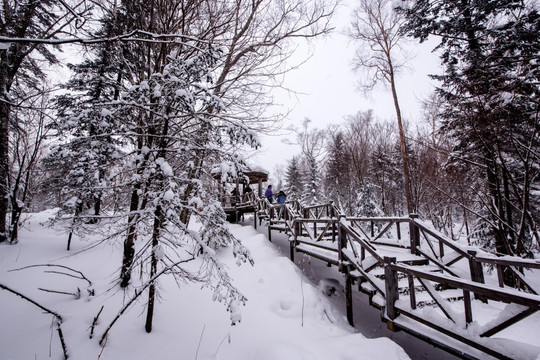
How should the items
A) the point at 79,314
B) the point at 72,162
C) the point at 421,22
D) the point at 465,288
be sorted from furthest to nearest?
the point at 421,22
the point at 72,162
the point at 79,314
the point at 465,288

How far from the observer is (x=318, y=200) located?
24516 mm

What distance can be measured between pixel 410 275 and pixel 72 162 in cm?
981

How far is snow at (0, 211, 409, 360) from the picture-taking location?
3.24m

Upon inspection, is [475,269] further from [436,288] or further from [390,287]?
[390,287]

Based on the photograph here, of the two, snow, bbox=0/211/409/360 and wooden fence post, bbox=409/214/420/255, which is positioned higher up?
wooden fence post, bbox=409/214/420/255

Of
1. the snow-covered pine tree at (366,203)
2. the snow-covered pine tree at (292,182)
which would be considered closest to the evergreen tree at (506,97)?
the snow-covered pine tree at (366,203)

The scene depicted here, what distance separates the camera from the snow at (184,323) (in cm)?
324

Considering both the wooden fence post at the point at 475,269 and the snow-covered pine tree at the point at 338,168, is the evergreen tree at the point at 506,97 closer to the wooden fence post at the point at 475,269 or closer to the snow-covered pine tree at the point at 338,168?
the wooden fence post at the point at 475,269

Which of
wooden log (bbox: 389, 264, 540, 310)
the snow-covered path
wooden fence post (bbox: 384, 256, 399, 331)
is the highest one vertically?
wooden log (bbox: 389, 264, 540, 310)

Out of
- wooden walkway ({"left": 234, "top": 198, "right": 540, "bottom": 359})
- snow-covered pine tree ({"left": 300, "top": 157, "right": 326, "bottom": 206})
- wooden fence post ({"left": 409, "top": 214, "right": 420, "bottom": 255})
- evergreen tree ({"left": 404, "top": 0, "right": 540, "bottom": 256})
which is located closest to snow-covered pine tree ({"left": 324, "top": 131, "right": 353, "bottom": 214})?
snow-covered pine tree ({"left": 300, "top": 157, "right": 326, "bottom": 206})

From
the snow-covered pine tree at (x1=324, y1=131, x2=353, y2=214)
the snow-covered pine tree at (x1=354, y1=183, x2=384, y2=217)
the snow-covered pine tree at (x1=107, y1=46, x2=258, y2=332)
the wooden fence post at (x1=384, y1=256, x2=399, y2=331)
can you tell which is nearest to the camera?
the snow-covered pine tree at (x1=107, y1=46, x2=258, y2=332)

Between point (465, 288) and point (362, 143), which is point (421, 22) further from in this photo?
point (362, 143)

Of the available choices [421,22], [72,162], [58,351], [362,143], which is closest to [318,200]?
[362,143]

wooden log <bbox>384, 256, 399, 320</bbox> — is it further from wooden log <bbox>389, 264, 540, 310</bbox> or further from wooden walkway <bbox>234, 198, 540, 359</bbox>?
wooden log <bbox>389, 264, 540, 310</bbox>
